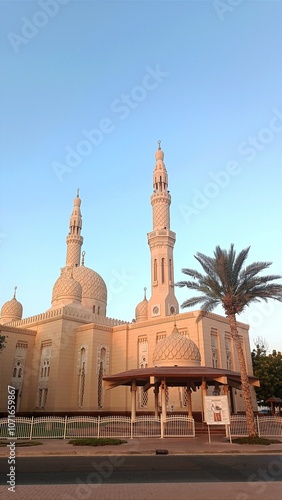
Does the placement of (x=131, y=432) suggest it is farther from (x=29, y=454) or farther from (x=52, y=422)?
(x=29, y=454)

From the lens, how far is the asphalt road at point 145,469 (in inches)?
323

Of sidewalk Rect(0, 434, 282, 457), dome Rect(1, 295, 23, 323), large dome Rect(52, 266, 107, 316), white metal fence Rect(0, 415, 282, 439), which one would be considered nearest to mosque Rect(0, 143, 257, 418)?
large dome Rect(52, 266, 107, 316)

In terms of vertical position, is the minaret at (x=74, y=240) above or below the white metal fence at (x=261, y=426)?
above

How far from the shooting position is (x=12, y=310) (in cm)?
4016

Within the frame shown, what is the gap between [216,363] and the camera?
2825 cm

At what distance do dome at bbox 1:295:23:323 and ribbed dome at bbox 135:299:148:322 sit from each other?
12.4 meters

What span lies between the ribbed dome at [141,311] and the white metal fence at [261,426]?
1942 centimetres

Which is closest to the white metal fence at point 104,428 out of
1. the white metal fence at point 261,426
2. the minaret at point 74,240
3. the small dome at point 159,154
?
the white metal fence at point 261,426

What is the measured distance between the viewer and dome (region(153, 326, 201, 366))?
22.1 m

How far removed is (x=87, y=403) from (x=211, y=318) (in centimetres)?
1151

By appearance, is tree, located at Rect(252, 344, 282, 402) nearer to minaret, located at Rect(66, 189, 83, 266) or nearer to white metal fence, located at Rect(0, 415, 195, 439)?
white metal fence, located at Rect(0, 415, 195, 439)

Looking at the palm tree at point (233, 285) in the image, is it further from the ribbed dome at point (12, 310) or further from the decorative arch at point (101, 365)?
the ribbed dome at point (12, 310)

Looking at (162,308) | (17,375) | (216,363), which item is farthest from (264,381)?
(17,375)

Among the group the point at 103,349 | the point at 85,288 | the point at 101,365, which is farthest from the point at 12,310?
the point at 101,365
